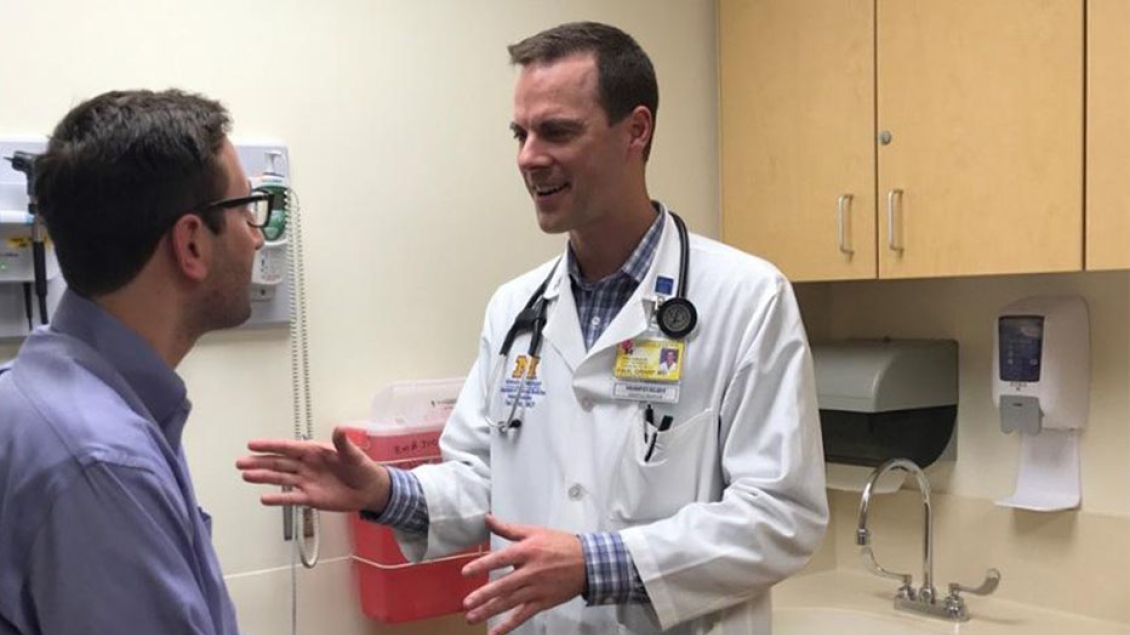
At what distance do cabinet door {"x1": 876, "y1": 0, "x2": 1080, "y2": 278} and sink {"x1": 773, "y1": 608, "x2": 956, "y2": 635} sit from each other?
2.48ft

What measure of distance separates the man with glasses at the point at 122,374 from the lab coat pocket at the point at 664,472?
612 millimetres

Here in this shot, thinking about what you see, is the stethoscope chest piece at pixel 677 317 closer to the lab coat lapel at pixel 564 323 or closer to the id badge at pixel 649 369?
the id badge at pixel 649 369

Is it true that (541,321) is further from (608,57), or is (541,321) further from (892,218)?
(892,218)

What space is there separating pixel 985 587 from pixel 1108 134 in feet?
3.30

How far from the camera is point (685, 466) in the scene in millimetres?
1539

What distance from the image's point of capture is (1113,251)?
1.84 metres

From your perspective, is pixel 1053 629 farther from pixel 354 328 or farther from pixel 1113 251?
pixel 354 328

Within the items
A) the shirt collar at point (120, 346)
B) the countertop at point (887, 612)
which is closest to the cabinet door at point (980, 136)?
the countertop at point (887, 612)

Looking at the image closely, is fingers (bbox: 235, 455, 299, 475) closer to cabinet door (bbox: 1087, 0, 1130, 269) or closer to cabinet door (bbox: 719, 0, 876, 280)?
cabinet door (bbox: 719, 0, 876, 280)

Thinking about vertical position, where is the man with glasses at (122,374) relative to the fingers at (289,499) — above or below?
above

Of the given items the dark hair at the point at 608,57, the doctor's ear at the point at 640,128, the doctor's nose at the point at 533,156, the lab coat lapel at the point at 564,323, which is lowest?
the lab coat lapel at the point at 564,323

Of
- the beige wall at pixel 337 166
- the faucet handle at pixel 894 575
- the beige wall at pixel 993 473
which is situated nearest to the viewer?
the beige wall at pixel 337 166

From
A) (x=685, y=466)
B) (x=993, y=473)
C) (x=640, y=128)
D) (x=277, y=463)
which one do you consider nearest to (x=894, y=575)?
(x=993, y=473)

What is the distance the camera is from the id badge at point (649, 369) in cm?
157
